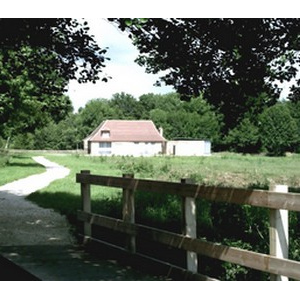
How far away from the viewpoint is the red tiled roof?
83.5m

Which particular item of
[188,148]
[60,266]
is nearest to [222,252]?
[60,266]

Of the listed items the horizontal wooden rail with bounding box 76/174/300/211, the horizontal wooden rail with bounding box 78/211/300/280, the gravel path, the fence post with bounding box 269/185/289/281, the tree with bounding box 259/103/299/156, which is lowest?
the gravel path

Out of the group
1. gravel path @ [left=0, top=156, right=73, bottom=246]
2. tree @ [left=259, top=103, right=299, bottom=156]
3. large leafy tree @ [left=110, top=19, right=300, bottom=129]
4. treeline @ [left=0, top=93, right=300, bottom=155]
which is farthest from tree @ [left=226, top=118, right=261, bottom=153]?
large leafy tree @ [left=110, top=19, right=300, bottom=129]

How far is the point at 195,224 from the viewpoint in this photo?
598 centimetres

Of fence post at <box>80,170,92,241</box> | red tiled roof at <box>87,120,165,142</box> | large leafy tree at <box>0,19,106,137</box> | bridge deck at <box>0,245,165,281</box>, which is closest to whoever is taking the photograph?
bridge deck at <box>0,245,165,281</box>

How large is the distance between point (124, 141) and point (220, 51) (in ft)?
242

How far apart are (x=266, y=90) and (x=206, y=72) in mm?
2857

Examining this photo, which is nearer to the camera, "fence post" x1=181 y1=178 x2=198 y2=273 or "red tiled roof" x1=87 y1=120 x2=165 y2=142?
"fence post" x1=181 y1=178 x2=198 y2=273

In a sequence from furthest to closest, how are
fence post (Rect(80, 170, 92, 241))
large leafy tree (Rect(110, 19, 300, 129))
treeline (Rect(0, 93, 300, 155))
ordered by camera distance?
treeline (Rect(0, 93, 300, 155)) → large leafy tree (Rect(110, 19, 300, 129)) → fence post (Rect(80, 170, 92, 241))

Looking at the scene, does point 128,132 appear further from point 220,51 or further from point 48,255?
point 48,255

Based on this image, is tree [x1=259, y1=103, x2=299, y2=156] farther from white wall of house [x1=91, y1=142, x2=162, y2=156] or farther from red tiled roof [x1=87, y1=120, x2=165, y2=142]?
white wall of house [x1=91, y1=142, x2=162, y2=156]

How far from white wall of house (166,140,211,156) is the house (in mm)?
1700
